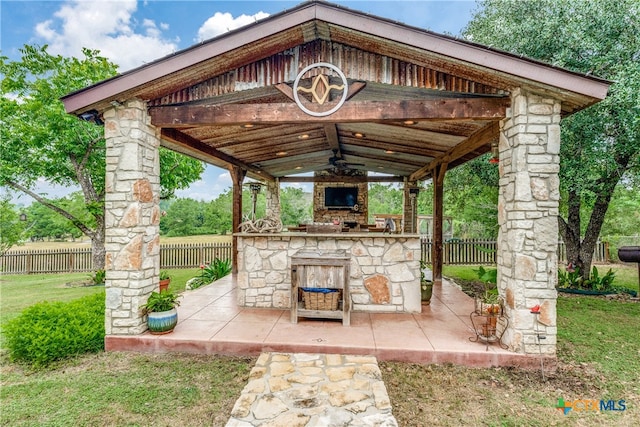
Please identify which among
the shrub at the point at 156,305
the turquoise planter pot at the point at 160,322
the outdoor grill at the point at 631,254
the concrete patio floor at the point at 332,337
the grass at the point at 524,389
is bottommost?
the grass at the point at 524,389

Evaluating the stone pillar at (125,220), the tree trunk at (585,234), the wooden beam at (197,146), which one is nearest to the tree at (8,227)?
the wooden beam at (197,146)

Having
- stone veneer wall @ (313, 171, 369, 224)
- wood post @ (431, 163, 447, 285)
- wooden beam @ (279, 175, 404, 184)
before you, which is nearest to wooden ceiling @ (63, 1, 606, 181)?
wood post @ (431, 163, 447, 285)

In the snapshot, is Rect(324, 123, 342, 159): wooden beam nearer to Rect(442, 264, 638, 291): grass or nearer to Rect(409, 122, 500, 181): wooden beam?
Rect(409, 122, 500, 181): wooden beam

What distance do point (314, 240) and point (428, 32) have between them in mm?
3051

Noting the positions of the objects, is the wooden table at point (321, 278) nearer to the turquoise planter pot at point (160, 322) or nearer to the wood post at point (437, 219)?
the turquoise planter pot at point (160, 322)

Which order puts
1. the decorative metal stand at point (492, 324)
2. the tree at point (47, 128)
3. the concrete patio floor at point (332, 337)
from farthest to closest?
1. the tree at point (47, 128)
2. the decorative metal stand at point (492, 324)
3. the concrete patio floor at point (332, 337)

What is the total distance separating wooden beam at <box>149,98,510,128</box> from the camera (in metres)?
3.49

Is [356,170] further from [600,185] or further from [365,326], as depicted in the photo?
[365,326]

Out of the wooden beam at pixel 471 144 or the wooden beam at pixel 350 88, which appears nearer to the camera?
the wooden beam at pixel 350 88

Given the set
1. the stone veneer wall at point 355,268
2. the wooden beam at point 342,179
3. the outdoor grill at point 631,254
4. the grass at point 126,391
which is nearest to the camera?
the grass at point 126,391

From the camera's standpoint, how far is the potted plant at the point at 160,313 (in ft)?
12.1

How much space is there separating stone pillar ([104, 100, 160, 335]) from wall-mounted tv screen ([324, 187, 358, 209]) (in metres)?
7.71

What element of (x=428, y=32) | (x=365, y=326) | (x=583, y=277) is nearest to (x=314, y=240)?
(x=365, y=326)

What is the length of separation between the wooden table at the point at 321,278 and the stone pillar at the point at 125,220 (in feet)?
6.12
